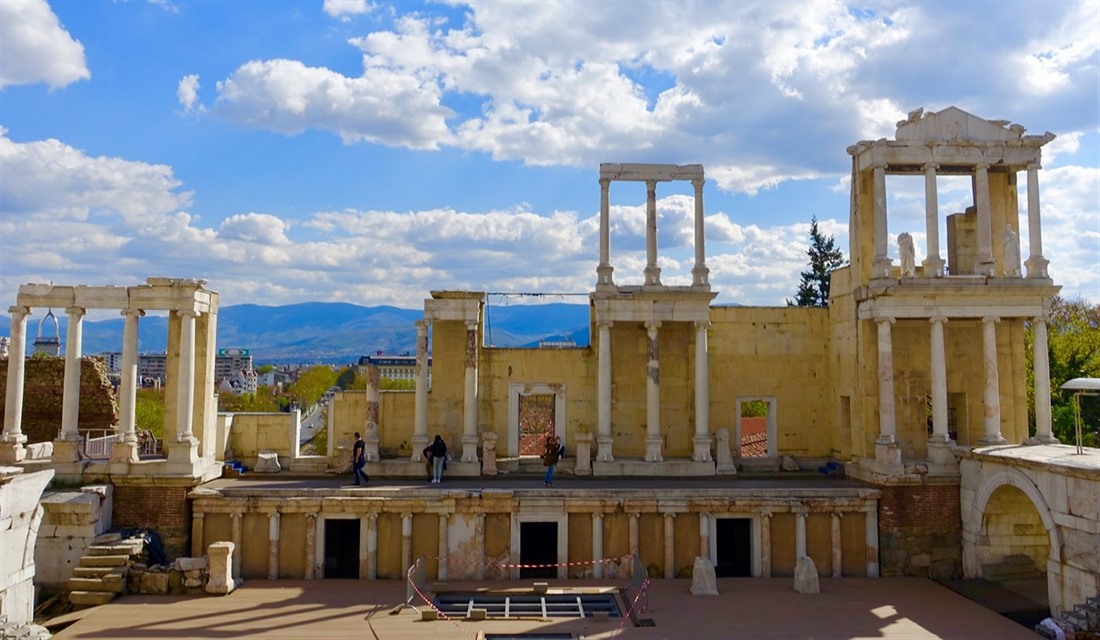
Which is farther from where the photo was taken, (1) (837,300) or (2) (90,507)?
(1) (837,300)

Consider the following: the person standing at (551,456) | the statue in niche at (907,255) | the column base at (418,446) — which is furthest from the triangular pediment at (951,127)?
the column base at (418,446)

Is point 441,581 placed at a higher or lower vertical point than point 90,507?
lower

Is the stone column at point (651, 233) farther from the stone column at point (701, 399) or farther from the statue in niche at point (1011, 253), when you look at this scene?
the statue in niche at point (1011, 253)

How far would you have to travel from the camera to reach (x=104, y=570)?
17.6 m

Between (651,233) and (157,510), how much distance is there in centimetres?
1515

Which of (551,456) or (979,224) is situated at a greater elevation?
(979,224)

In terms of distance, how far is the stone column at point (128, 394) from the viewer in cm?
1981

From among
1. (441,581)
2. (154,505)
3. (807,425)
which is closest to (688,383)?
(807,425)

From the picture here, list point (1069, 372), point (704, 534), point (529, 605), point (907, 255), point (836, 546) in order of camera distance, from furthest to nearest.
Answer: point (1069, 372) → point (907, 255) → point (836, 546) → point (704, 534) → point (529, 605)

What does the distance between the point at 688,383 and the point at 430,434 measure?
803 cm

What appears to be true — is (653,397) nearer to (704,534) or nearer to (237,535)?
(704,534)

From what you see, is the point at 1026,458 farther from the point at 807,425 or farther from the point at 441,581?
the point at 441,581

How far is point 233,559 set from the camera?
63.0 ft

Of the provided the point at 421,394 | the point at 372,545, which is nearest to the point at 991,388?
the point at 421,394
